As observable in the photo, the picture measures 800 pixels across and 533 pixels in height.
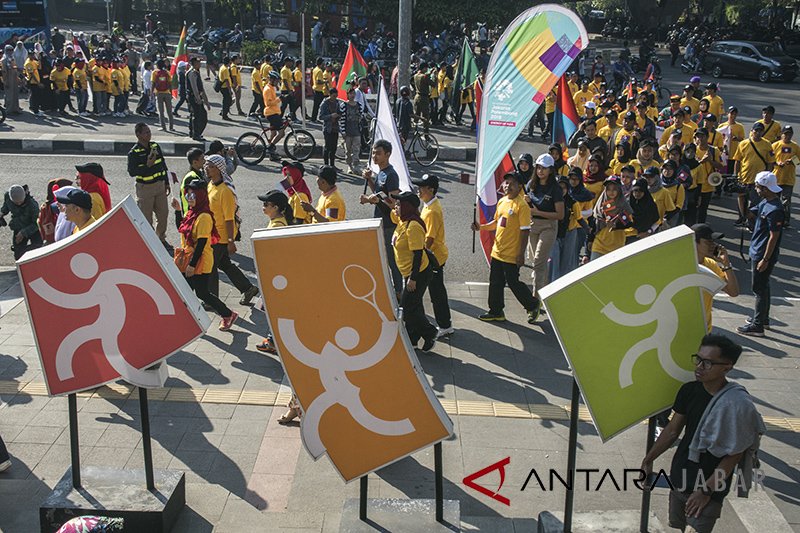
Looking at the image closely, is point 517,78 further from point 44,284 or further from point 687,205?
point 44,284

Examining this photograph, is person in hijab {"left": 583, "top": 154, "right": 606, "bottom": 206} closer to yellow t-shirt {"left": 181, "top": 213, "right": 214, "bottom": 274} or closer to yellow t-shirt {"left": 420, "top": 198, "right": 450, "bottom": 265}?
yellow t-shirt {"left": 420, "top": 198, "right": 450, "bottom": 265}

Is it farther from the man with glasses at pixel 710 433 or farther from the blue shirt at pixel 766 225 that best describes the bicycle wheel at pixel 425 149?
the man with glasses at pixel 710 433

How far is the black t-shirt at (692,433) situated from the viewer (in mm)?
4387

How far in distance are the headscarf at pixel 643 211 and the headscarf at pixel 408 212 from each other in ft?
8.58

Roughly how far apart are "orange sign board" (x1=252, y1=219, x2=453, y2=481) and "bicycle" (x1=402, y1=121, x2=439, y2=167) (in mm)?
12735

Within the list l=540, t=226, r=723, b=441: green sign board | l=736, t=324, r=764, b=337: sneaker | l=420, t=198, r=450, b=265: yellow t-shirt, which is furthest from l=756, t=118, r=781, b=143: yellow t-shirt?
l=540, t=226, r=723, b=441: green sign board

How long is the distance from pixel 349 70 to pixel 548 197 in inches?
372

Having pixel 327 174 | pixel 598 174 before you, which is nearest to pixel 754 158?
pixel 598 174

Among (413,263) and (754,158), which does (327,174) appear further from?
(754,158)

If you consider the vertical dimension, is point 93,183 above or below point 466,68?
below

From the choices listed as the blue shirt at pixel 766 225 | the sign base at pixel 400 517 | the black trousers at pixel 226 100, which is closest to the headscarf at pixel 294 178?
the sign base at pixel 400 517

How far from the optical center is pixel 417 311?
814 centimetres

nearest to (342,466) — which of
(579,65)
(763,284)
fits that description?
(763,284)

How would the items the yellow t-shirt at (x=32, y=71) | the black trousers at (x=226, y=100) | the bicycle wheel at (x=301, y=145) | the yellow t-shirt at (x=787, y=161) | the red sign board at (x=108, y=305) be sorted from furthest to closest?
the black trousers at (x=226, y=100) < the yellow t-shirt at (x=32, y=71) < the bicycle wheel at (x=301, y=145) < the yellow t-shirt at (x=787, y=161) < the red sign board at (x=108, y=305)
